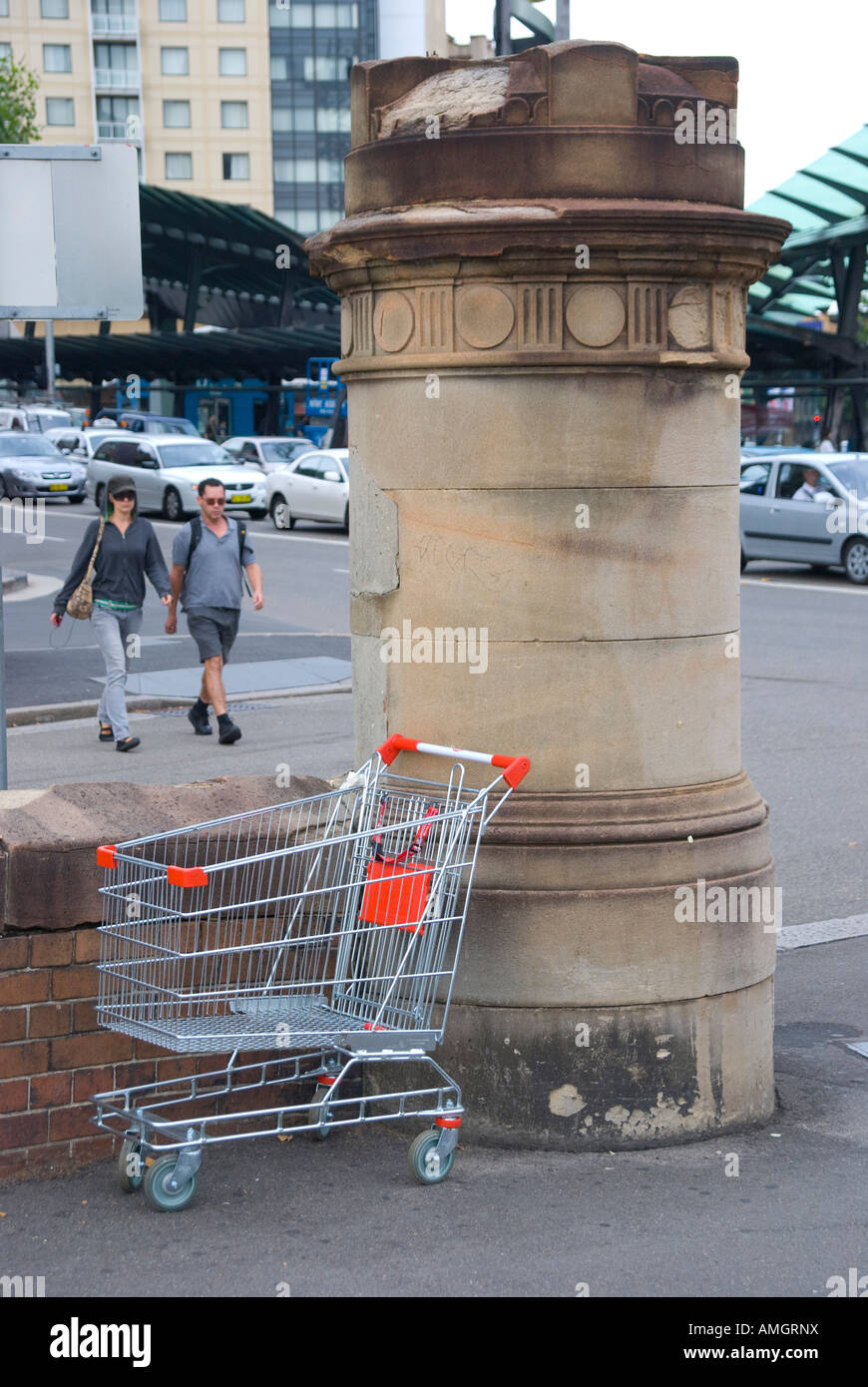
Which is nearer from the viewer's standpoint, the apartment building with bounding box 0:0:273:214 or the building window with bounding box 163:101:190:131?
the apartment building with bounding box 0:0:273:214

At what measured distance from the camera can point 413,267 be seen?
4.97 meters

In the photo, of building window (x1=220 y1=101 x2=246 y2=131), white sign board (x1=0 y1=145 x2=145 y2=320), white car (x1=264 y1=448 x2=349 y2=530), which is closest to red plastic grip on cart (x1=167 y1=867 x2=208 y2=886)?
white sign board (x1=0 y1=145 x2=145 y2=320)

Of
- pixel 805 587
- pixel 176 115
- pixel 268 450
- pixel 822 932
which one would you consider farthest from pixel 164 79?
pixel 822 932

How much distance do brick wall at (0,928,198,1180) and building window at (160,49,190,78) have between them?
3904 inches

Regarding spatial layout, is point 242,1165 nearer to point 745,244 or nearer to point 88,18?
point 745,244

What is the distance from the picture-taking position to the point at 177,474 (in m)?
34.6

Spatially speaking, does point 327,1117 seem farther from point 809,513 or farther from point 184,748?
point 809,513

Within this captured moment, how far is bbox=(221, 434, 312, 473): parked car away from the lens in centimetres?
4066

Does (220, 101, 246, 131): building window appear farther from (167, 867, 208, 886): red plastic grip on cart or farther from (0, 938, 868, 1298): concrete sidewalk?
(167, 867, 208, 886): red plastic grip on cart

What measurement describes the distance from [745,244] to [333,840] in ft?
7.13

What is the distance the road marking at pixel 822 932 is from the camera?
7.48 metres

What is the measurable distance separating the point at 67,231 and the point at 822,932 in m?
4.45
